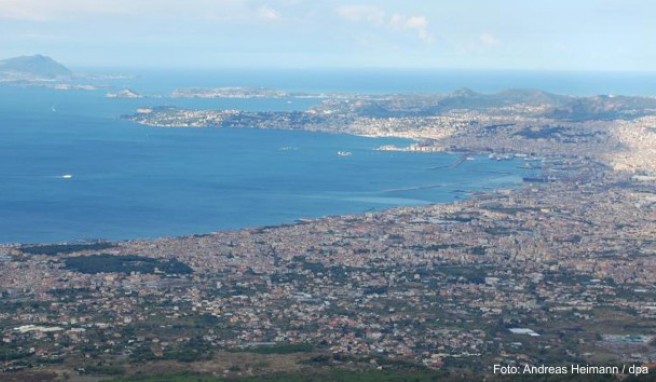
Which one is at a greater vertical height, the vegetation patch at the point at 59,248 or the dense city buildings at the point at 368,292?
the dense city buildings at the point at 368,292

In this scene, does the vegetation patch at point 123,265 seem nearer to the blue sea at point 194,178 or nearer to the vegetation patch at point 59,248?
the vegetation patch at point 59,248

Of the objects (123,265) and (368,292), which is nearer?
(368,292)

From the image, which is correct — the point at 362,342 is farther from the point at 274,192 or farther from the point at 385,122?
the point at 385,122

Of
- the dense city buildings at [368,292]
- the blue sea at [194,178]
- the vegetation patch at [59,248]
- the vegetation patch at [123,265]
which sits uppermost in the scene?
the dense city buildings at [368,292]

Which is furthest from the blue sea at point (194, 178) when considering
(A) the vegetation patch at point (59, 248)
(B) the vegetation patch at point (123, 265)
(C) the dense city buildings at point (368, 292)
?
(B) the vegetation patch at point (123, 265)

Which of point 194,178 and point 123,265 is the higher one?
point 123,265

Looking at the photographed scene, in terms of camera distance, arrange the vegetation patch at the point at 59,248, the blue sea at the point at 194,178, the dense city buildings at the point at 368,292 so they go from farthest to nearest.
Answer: the blue sea at the point at 194,178, the vegetation patch at the point at 59,248, the dense city buildings at the point at 368,292

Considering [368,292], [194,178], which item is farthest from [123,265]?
[194,178]

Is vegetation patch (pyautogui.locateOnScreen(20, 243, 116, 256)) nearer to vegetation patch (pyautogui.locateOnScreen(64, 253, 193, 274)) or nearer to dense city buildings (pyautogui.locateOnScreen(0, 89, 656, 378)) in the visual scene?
dense city buildings (pyautogui.locateOnScreen(0, 89, 656, 378))

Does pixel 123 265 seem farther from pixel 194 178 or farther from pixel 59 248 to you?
pixel 194 178

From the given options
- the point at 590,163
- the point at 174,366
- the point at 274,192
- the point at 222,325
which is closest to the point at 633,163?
the point at 590,163
